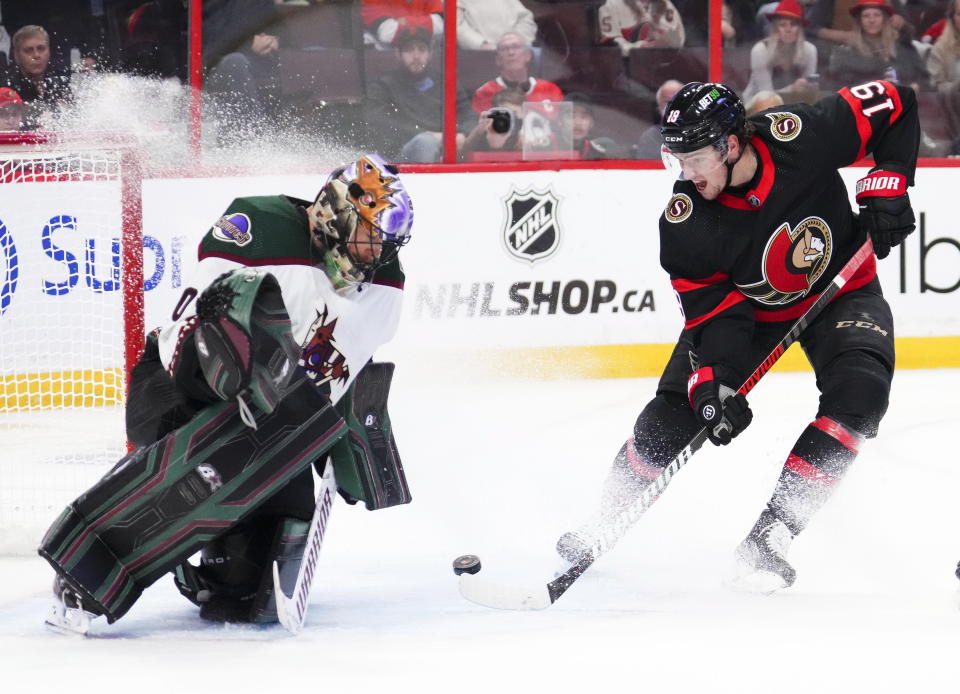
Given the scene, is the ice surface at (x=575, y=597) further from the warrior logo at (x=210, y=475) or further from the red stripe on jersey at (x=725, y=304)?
the red stripe on jersey at (x=725, y=304)

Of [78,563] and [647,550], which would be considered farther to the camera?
[647,550]

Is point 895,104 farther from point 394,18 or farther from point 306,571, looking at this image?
point 394,18

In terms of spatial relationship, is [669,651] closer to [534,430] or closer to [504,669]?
[504,669]

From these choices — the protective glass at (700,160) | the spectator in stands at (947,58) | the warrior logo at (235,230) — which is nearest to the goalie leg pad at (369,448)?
the warrior logo at (235,230)

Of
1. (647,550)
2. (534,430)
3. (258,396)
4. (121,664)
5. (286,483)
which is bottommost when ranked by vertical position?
(534,430)

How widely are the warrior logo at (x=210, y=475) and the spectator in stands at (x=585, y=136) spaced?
10.4ft

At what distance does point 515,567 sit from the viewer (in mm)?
2924

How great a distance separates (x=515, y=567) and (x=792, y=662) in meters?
0.94

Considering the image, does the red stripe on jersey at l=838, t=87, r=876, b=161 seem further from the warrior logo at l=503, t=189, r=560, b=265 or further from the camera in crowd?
the camera in crowd

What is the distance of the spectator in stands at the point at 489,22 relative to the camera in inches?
199

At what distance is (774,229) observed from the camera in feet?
8.79

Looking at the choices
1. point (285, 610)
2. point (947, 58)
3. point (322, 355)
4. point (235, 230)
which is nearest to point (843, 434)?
point (322, 355)

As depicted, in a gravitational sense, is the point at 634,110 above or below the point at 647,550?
above

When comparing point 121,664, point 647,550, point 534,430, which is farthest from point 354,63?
point 121,664
